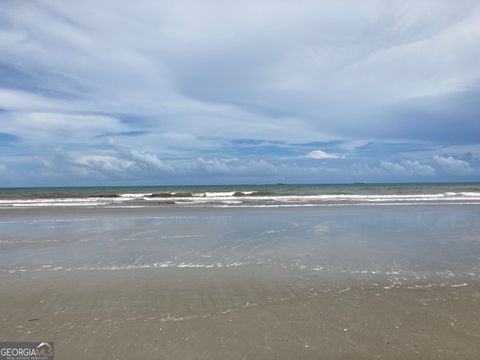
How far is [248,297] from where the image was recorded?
6805 millimetres

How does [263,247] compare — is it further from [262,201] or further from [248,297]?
[262,201]

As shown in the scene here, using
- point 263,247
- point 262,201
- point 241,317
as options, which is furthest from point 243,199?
point 241,317

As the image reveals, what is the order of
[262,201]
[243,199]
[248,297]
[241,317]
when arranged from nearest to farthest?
[241,317] < [248,297] < [262,201] < [243,199]

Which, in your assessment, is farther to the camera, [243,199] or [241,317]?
[243,199]

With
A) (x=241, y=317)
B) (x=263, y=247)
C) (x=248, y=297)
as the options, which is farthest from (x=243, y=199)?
(x=241, y=317)

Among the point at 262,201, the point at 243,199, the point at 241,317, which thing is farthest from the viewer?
the point at 243,199

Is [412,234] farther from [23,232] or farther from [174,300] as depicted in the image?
[23,232]

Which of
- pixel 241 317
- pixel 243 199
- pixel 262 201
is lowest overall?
pixel 241 317

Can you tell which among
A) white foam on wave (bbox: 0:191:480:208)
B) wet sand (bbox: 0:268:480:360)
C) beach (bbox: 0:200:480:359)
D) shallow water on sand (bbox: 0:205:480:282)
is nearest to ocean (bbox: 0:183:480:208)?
white foam on wave (bbox: 0:191:480:208)

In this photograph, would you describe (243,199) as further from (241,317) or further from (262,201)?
(241,317)

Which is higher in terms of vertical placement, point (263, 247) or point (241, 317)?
point (263, 247)

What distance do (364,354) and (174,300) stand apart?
3.53 metres

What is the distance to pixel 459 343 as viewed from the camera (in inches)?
193

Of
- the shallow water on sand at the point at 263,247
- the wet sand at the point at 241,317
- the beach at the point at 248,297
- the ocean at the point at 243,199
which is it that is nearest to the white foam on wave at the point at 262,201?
the ocean at the point at 243,199
